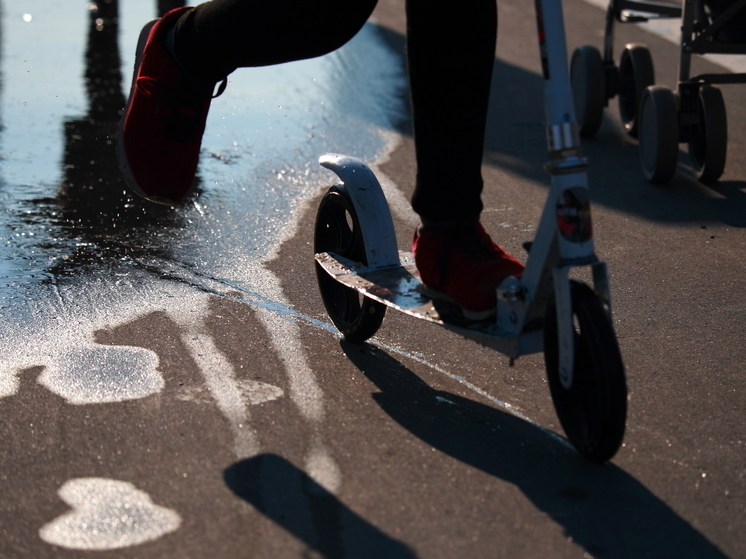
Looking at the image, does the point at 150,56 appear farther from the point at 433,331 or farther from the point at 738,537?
the point at 738,537

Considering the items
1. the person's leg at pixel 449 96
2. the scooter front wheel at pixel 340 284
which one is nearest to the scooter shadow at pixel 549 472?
the scooter front wheel at pixel 340 284

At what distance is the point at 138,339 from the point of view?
9.22 ft

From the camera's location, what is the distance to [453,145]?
242 cm

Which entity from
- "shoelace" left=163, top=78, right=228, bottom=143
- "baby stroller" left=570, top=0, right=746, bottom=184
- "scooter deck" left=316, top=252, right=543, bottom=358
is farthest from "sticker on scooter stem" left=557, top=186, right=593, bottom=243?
"baby stroller" left=570, top=0, right=746, bottom=184

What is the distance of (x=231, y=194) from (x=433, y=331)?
1.69 m

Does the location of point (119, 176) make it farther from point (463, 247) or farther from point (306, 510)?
point (306, 510)

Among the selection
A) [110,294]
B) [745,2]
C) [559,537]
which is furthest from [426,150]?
[745,2]

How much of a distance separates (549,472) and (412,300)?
23.4 inches

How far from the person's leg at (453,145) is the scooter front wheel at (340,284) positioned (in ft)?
0.91

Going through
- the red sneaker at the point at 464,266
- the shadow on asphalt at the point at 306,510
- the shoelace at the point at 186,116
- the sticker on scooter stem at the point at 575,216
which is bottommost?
the shadow on asphalt at the point at 306,510

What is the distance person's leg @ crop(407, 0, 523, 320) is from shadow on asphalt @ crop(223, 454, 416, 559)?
614 mm

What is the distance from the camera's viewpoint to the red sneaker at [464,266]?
2326mm

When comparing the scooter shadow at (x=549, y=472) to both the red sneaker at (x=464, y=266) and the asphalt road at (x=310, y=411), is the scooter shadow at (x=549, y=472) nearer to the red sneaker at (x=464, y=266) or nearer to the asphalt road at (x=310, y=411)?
the asphalt road at (x=310, y=411)

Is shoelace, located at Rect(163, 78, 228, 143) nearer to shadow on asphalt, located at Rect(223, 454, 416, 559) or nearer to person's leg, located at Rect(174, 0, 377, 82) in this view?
person's leg, located at Rect(174, 0, 377, 82)
